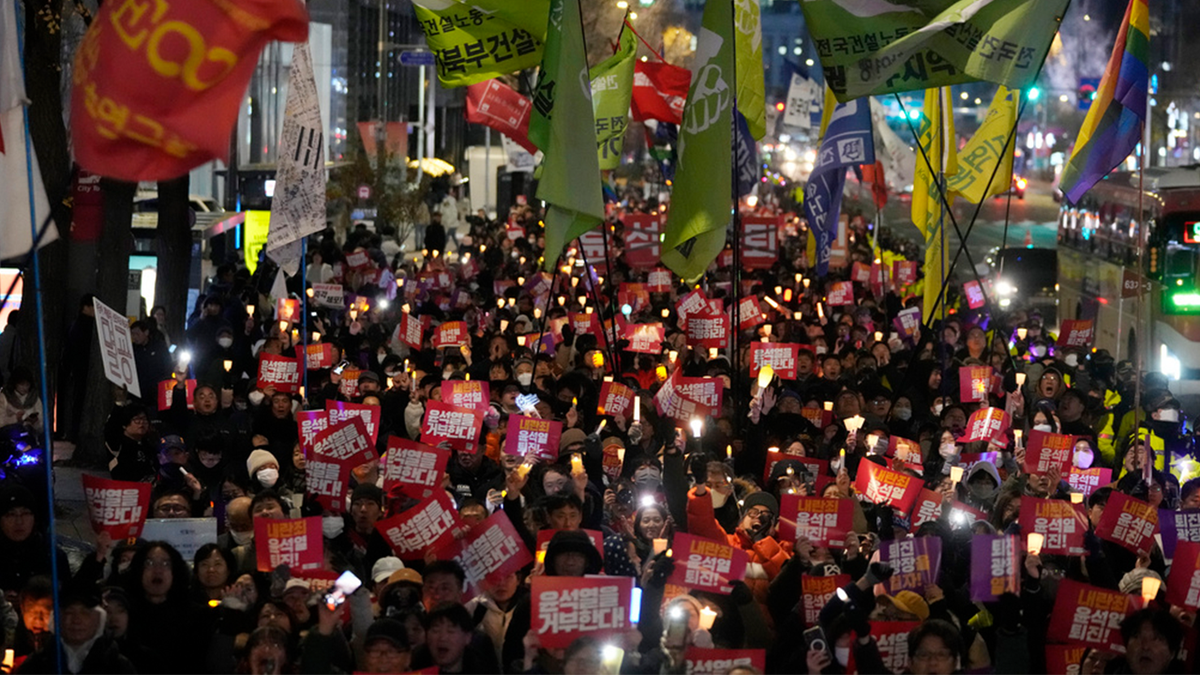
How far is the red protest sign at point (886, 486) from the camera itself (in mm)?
9883

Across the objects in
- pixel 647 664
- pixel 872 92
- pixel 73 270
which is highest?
pixel 872 92

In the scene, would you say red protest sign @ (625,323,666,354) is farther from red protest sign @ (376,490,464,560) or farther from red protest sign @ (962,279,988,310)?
red protest sign @ (376,490,464,560)

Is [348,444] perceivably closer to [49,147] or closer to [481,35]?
[481,35]

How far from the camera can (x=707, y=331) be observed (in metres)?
16.2

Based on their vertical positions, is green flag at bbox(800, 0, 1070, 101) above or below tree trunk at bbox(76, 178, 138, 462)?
above

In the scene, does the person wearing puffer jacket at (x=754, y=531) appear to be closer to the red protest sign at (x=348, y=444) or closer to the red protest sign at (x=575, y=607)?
the red protest sign at (x=575, y=607)

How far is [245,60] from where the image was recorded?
6.89m

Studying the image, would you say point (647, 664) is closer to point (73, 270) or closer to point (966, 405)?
point (966, 405)

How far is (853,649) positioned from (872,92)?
539cm

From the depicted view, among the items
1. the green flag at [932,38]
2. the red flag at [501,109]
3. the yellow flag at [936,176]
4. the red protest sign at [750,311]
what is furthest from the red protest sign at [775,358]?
the red flag at [501,109]

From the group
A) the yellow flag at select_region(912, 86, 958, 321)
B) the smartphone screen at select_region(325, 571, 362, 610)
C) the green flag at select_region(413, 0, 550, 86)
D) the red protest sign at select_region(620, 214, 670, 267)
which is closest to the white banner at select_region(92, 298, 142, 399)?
the green flag at select_region(413, 0, 550, 86)

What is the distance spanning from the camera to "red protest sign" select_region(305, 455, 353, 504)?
32.1 feet

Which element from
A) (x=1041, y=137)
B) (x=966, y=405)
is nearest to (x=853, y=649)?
(x=966, y=405)

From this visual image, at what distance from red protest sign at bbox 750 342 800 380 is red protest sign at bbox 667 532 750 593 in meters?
6.47
